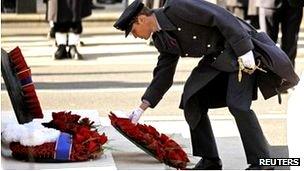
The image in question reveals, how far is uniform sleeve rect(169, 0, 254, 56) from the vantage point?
525cm

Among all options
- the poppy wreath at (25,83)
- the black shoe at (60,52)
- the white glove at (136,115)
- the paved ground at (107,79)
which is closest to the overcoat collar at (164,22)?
the white glove at (136,115)

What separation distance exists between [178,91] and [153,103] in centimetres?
344

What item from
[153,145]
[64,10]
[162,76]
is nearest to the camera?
[153,145]

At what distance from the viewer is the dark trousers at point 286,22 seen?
930cm

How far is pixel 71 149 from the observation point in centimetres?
554

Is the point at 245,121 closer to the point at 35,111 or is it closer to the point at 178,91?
the point at 35,111

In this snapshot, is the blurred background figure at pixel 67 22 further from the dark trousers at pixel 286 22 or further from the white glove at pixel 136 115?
the white glove at pixel 136 115

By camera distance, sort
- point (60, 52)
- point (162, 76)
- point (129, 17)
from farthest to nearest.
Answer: point (60, 52) → point (162, 76) → point (129, 17)

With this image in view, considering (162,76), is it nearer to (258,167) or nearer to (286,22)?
(258,167)

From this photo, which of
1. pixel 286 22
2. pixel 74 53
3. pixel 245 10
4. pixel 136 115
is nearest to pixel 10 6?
pixel 74 53

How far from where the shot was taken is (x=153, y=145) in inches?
222

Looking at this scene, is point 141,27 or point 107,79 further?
point 107,79

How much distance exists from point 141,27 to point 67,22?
6166 mm

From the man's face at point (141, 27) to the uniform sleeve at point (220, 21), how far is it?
239 millimetres
